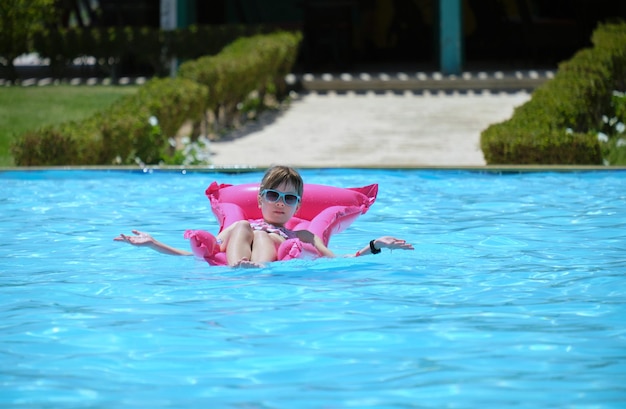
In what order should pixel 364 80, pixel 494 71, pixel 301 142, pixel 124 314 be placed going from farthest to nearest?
pixel 494 71 → pixel 364 80 → pixel 301 142 → pixel 124 314

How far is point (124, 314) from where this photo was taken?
18.7 feet

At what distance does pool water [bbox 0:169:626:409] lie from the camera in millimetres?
4449

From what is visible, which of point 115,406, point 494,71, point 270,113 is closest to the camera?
point 115,406

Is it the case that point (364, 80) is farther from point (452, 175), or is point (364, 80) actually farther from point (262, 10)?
point (452, 175)

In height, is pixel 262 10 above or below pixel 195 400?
above

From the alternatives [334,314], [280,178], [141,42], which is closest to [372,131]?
[141,42]

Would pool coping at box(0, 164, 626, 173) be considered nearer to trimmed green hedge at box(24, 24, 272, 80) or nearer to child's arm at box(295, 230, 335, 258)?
child's arm at box(295, 230, 335, 258)

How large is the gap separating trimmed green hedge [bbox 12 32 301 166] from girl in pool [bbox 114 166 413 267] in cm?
484

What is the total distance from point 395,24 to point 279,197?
68.1ft

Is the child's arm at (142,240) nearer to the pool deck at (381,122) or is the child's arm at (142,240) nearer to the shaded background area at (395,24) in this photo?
the pool deck at (381,122)

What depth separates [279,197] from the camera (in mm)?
6566

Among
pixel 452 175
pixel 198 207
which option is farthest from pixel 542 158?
pixel 198 207

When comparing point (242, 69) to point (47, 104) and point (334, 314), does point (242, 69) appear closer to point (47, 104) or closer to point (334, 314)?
point (47, 104)

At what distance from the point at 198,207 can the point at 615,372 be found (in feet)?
17.5
